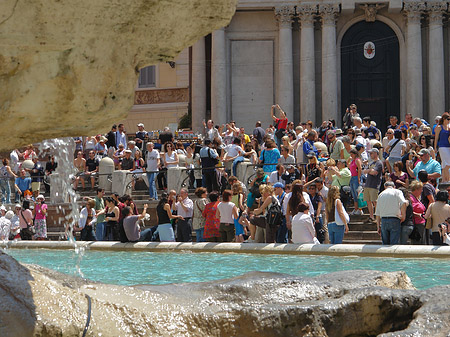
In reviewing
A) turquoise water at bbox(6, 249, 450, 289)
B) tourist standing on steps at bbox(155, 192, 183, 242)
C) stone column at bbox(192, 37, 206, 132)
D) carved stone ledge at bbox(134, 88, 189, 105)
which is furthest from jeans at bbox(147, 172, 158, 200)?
carved stone ledge at bbox(134, 88, 189, 105)

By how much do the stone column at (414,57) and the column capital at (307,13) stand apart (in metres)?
3.64

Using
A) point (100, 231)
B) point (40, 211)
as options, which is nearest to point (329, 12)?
point (40, 211)

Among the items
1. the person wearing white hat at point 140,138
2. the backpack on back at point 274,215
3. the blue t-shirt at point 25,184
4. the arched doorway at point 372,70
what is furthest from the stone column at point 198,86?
the backpack on back at point 274,215

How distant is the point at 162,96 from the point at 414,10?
11759mm

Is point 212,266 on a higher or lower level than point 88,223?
lower

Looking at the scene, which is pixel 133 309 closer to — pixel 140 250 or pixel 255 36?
pixel 140 250

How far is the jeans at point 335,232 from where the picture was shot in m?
15.2

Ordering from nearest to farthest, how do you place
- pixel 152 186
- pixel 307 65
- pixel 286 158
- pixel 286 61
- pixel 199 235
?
pixel 199 235
pixel 286 158
pixel 152 186
pixel 307 65
pixel 286 61

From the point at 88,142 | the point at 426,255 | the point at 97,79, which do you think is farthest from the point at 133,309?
the point at 88,142

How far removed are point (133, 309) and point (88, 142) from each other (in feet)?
70.6

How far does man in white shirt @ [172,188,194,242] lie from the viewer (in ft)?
56.6

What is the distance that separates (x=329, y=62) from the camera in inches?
1404

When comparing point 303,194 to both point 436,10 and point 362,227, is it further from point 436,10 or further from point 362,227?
point 436,10

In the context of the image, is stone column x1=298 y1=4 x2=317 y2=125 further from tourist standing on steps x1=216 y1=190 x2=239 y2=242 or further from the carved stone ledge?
tourist standing on steps x1=216 y1=190 x2=239 y2=242
